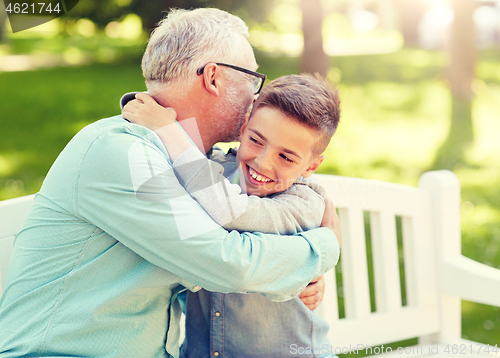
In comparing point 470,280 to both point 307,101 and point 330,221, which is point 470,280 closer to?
point 330,221

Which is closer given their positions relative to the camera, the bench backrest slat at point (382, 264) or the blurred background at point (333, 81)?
the bench backrest slat at point (382, 264)

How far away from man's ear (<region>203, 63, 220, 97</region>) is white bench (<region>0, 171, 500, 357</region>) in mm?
824

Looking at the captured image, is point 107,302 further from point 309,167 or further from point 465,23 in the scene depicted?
point 465,23

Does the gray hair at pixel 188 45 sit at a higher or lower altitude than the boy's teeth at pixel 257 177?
higher

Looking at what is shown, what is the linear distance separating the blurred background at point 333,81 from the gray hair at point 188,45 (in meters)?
3.68

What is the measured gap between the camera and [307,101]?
78.1 inches

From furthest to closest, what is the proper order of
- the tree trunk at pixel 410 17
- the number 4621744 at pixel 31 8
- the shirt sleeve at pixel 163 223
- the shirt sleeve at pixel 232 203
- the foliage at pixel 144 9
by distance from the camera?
the tree trunk at pixel 410 17
the foliage at pixel 144 9
the number 4621744 at pixel 31 8
the shirt sleeve at pixel 232 203
the shirt sleeve at pixel 163 223

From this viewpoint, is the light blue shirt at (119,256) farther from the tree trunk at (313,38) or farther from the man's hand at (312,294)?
the tree trunk at (313,38)

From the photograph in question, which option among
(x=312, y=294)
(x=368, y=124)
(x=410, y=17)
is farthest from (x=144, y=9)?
(x=410, y=17)

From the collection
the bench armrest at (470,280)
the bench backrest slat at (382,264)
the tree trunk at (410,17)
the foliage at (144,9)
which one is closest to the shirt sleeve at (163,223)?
the bench backrest slat at (382,264)

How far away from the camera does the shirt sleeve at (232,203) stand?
5.46ft

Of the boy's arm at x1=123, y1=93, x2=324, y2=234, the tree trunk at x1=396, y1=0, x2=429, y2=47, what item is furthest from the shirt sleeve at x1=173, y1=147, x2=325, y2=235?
the tree trunk at x1=396, y1=0, x2=429, y2=47

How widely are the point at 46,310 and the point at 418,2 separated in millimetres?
16186

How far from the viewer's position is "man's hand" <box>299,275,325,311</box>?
2.04 m
